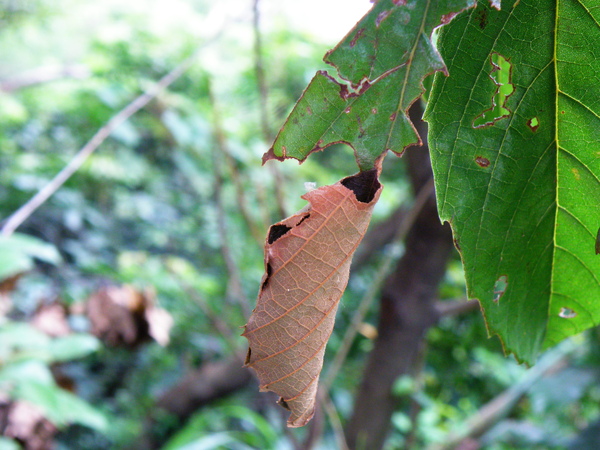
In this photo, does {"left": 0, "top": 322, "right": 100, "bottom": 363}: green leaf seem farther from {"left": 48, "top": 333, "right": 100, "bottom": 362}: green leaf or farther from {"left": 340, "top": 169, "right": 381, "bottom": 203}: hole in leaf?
{"left": 340, "top": 169, "right": 381, "bottom": 203}: hole in leaf

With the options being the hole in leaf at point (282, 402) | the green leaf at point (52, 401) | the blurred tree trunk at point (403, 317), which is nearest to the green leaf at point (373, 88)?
A: the hole in leaf at point (282, 402)

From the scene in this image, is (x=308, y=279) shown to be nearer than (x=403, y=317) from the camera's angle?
Yes

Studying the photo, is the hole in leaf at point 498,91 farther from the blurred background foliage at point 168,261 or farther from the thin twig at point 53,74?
the thin twig at point 53,74

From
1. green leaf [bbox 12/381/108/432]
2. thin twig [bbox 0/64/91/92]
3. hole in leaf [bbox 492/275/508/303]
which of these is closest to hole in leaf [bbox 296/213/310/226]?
hole in leaf [bbox 492/275/508/303]

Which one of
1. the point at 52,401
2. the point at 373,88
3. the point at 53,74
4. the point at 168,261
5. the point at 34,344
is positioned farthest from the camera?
the point at 168,261

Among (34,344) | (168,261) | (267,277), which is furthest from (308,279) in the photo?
(168,261)

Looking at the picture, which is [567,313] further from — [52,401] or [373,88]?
[52,401]

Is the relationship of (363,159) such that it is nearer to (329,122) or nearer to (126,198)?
(329,122)
